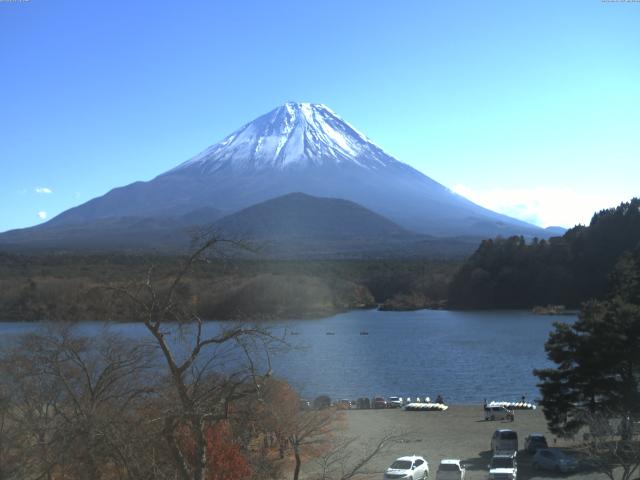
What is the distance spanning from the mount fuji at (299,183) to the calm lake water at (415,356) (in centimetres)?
5839

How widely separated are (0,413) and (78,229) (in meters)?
82.7

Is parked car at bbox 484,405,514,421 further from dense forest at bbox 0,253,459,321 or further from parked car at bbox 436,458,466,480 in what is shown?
parked car at bbox 436,458,466,480

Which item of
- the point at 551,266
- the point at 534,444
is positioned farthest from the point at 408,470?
the point at 551,266

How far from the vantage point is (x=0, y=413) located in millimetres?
5453

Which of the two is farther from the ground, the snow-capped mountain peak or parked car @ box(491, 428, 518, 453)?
the snow-capped mountain peak

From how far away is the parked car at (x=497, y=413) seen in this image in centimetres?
1488

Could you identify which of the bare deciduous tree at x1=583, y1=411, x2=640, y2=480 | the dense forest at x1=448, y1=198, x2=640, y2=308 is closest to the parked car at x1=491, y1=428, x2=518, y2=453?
the bare deciduous tree at x1=583, y1=411, x2=640, y2=480

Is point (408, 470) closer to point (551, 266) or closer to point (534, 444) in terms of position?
point (534, 444)

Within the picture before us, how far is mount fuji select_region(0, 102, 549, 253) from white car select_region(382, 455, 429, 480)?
8739 centimetres

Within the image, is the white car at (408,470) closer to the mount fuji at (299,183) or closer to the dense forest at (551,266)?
the dense forest at (551,266)

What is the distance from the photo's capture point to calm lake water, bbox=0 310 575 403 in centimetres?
1995

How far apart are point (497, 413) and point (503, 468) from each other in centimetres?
597

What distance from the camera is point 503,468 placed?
9.32 metres

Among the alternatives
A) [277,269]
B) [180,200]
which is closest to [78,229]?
[180,200]
